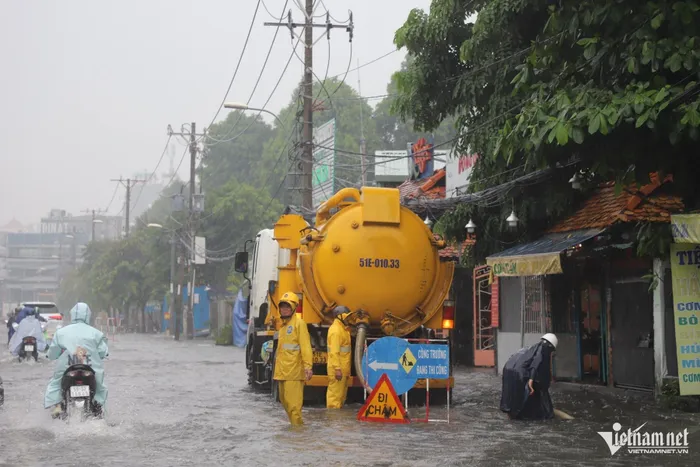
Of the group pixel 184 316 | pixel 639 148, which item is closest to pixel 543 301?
pixel 639 148

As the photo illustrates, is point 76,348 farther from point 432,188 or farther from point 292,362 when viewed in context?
point 432,188

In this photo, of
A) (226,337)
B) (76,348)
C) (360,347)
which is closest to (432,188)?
(360,347)

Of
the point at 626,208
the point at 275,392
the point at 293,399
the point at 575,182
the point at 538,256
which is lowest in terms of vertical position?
the point at 275,392

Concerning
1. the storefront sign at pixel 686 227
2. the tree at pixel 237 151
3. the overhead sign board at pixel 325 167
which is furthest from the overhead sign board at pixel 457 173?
the tree at pixel 237 151

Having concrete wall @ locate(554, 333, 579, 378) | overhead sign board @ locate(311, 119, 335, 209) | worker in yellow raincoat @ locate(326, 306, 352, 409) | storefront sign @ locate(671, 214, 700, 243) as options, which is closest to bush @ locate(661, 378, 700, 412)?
storefront sign @ locate(671, 214, 700, 243)

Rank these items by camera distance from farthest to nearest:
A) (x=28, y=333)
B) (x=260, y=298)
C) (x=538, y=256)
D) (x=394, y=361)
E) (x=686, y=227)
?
(x=28, y=333) → (x=260, y=298) → (x=538, y=256) → (x=394, y=361) → (x=686, y=227)

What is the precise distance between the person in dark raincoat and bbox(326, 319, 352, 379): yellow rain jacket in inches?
92.5

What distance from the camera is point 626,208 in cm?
1634

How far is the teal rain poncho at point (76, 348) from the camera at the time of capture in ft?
40.1

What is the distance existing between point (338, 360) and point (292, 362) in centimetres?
185

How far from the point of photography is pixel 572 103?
460 inches

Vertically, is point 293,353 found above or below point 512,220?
below

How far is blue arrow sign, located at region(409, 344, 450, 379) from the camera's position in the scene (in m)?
13.8

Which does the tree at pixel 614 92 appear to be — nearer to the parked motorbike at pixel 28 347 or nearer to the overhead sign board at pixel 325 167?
the parked motorbike at pixel 28 347
